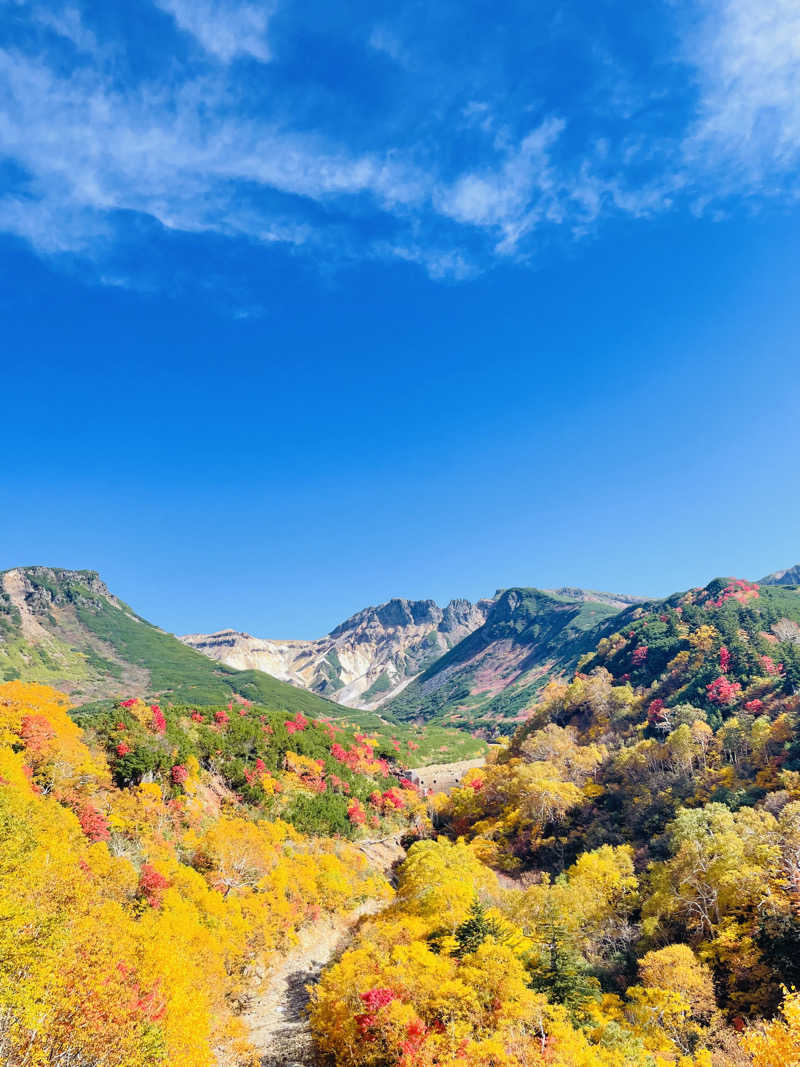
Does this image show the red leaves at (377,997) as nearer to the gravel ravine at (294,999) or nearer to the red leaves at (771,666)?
the gravel ravine at (294,999)

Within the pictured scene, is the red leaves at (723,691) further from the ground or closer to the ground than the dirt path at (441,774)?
further from the ground

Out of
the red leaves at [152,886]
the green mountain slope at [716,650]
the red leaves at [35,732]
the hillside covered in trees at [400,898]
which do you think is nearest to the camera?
the hillside covered in trees at [400,898]

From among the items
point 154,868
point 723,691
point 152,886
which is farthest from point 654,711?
point 152,886

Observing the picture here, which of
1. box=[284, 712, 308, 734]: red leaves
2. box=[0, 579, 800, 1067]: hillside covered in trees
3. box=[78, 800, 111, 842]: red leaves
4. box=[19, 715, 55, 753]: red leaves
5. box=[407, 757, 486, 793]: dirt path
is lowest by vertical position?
box=[407, 757, 486, 793]: dirt path

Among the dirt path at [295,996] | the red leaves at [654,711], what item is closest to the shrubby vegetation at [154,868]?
the dirt path at [295,996]

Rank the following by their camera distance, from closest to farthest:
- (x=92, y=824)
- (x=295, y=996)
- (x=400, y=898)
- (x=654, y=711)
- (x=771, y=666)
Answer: (x=92, y=824) < (x=295, y=996) < (x=400, y=898) < (x=771, y=666) < (x=654, y=711)

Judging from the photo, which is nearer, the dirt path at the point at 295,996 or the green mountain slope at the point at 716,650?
the dirt path at the point at 295,996

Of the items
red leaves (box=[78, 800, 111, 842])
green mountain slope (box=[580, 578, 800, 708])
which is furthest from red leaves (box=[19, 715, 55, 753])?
green mountain slope (box=[580, 578, 800, 708])

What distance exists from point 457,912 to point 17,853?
30213 mm

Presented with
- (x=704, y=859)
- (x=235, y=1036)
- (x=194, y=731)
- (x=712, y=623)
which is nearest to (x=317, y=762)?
(x=194, y=731)

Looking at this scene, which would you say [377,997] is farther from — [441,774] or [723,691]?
[441,774]

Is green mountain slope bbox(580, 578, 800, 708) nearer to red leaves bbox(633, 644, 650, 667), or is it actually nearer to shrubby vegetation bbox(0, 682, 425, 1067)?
red leaves bbox(633, 644, 650, 667)

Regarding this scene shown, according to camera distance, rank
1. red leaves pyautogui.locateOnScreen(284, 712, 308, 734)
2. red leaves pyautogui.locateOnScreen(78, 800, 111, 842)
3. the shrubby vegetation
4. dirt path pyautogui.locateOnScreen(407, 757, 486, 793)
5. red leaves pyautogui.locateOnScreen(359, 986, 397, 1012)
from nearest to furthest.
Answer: the shrubby vegetation → red leaves pyautogui.locateOnScreen(359, 986, 397, 1012) → red leaves pyautogui.locateOnScreen(78, 800, 111, 842) → red leaves pyautogui.locateOnScreen(284, 712, 308, 734) → dirt path pyautogui.locateOnScreen(407, 757, 486, 793)

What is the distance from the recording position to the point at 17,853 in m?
26.9
